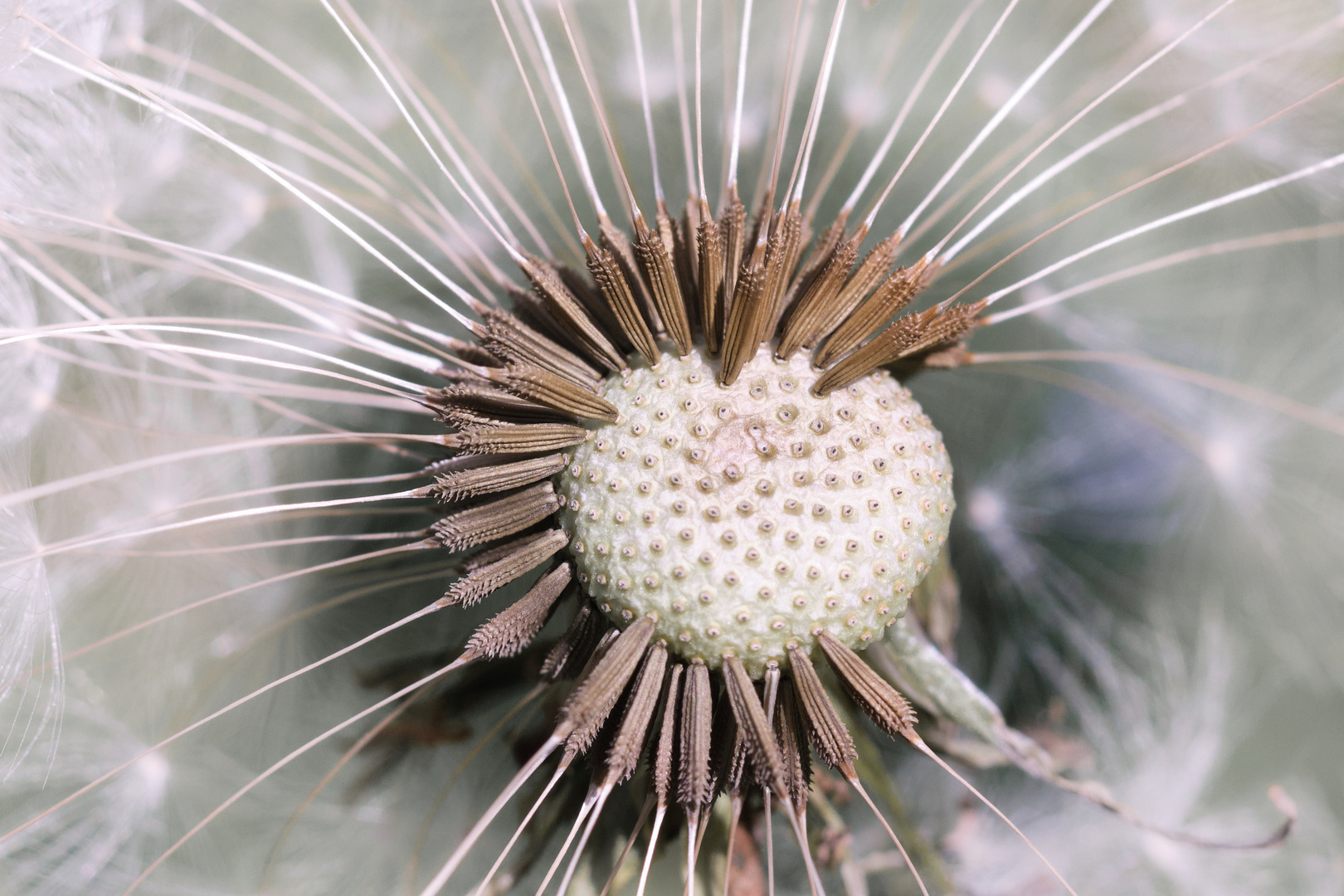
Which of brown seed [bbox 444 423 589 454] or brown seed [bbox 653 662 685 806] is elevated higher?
brown seed [bbox 444 423 589 454]

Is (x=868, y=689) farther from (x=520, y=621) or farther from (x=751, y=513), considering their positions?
(x=520, y=621)

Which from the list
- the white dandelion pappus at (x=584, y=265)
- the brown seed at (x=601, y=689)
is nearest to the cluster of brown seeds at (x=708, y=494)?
the brown seed at (x=601, y=689)

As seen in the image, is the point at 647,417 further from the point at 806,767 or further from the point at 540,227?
the point at 540,227

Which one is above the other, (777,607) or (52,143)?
(52,143)

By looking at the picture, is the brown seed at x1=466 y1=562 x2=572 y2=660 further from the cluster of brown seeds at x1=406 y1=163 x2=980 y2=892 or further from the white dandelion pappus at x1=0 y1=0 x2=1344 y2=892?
the white dandelion pappus at x1=0 y1=0 x2=1344 y2=892

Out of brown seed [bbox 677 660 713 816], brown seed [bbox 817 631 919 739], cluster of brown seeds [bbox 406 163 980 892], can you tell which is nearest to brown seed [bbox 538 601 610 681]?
cluster of brown seeds [bbox 406 163 980 892]

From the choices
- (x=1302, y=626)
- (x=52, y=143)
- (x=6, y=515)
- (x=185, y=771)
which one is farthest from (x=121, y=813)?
(x=1302, y=626)
